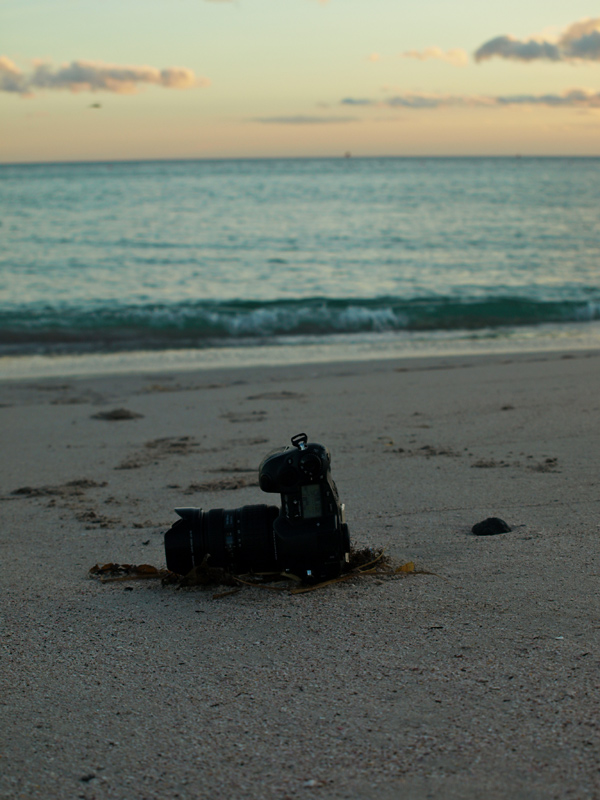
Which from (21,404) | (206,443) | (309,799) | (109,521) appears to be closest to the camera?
(309,799)

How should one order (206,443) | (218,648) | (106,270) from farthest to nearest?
(106,270) → (206,443) → (218,648)

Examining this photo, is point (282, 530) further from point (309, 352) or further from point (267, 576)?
point (309, 352)

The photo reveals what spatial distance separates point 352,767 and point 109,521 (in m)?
2.46

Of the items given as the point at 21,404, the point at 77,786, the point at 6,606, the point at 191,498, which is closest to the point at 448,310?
the point at 21,404

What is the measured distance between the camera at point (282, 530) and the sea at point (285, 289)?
22.2 feet

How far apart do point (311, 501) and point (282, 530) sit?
0.56 ft

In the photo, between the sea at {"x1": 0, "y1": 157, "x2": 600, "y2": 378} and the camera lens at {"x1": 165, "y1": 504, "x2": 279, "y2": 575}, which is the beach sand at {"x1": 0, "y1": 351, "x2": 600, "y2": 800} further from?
the sea at {"x1": 0, "y1": 157, "x2": 600, "y2": 378}

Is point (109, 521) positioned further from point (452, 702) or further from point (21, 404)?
point (21, 404)

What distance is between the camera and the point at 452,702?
7.16 ft

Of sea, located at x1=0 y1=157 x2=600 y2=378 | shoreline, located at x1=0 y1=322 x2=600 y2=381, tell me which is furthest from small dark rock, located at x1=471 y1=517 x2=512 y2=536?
sea, located at x1=0 y1=157 x2=600 y2=378

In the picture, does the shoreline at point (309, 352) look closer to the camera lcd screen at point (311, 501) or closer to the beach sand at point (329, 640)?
the beach sand at point (329, 640)

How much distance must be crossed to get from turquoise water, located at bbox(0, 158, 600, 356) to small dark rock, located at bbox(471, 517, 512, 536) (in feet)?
26.3

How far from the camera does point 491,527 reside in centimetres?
354

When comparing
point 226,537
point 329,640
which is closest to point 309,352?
point 226,537
